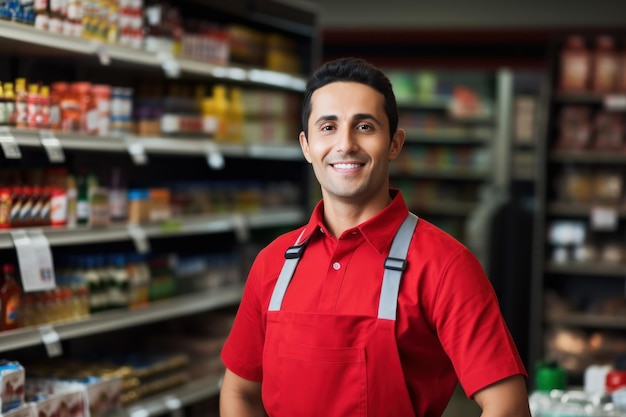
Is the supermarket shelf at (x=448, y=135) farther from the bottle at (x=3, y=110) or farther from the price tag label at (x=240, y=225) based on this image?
the bottle at (x=3, y=110)

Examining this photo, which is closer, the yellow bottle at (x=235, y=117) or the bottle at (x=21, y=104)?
the bottle at (x=21, y=104)

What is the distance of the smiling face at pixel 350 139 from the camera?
7.72 ft

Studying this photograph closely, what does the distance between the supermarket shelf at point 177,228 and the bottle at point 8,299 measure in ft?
0.50

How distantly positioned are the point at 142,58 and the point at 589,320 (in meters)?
4.04

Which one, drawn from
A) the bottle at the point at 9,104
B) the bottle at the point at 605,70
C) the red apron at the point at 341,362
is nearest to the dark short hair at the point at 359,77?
the red apron at the point at 341,362

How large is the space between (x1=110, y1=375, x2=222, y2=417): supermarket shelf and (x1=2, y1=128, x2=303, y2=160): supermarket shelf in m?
1.21

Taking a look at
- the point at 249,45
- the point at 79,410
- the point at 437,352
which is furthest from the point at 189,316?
the point at 437,352

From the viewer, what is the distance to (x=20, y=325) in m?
4.04

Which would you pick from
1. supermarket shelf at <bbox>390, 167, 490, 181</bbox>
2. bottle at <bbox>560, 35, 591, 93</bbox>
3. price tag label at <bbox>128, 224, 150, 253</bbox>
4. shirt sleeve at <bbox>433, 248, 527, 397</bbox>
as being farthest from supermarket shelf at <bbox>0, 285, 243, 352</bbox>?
supermarket shelf at <bbox>390, 167, 490, 181</bbox>

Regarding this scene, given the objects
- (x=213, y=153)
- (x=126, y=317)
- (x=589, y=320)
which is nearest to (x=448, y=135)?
(x=589, y=320)

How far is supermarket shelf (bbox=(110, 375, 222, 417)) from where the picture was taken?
15.5 feet

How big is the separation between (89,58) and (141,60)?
26 cm

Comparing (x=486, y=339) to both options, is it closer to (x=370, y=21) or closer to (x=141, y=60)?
(x=141, y=60)

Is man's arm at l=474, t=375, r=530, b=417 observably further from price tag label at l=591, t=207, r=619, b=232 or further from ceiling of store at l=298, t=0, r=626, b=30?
ceiling of store at l=298, t=0, r=626, b=30
